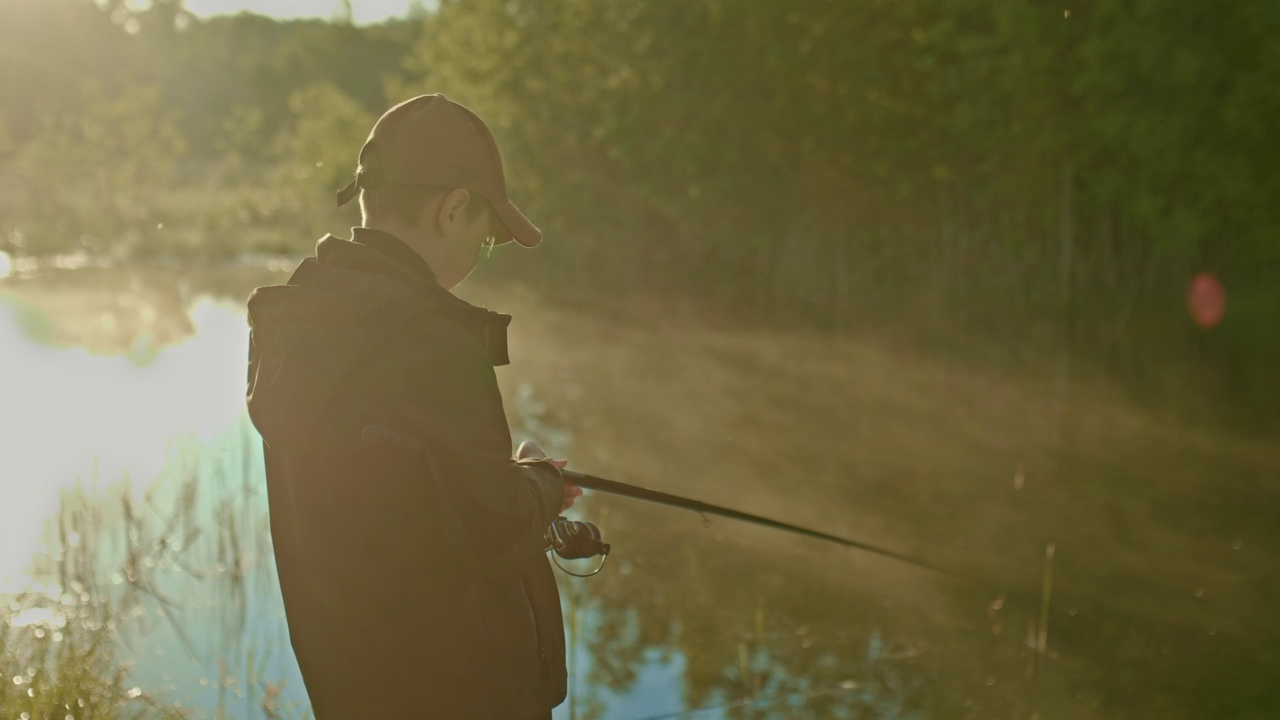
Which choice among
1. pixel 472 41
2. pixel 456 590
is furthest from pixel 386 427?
pixel 472 41

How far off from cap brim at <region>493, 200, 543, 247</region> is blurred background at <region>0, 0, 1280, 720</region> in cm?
253

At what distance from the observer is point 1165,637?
5418 millimetres

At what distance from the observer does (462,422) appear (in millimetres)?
1658

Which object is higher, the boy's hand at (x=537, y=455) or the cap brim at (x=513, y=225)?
the cap brim at (x=513, y=225)

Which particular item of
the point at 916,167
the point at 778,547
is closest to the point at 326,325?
the point at 778,547

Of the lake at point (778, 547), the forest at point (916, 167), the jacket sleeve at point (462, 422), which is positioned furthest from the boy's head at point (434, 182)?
the forest at point (916, 167)

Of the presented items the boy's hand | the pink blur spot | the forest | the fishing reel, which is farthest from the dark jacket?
the pink blur spot

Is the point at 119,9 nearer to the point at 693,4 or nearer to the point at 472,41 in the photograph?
the point at 472,41

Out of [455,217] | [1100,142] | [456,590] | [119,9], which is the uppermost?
[119,9]

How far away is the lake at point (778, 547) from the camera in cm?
484

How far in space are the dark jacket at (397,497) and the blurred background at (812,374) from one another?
2283mm

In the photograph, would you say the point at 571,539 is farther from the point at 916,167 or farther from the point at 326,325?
the point at 916,167

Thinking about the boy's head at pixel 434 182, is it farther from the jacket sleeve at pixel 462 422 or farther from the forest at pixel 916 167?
the forest at pixel 916 167

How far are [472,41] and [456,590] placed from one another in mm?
20063
